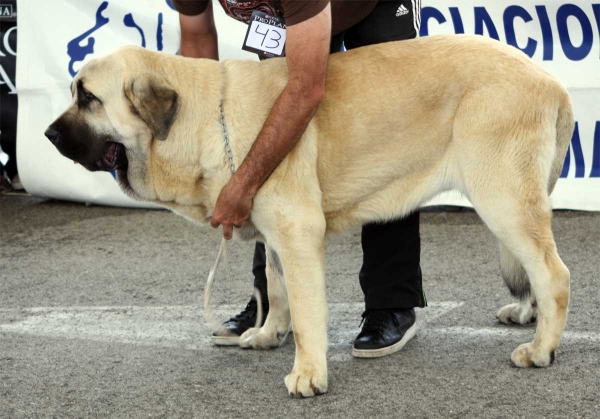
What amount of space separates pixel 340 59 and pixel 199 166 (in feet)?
2.22

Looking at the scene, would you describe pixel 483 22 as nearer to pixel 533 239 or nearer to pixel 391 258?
pixel 391 258

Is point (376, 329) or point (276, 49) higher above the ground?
point (276, 49)

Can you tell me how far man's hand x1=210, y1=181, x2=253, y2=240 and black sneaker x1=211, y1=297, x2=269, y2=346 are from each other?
705 millimetres

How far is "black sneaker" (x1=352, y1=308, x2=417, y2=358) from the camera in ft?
12.0

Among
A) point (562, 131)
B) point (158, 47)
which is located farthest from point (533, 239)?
point (158, 47)

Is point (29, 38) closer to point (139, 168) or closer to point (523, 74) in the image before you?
point (139, 168)

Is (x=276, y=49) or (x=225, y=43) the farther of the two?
(x=225, y=43)

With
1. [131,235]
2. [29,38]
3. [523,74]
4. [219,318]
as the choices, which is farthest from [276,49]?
[29,38]

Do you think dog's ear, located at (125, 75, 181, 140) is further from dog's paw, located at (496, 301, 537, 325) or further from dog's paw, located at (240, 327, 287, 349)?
dog's paw, located at (496, 301, 537, 325)

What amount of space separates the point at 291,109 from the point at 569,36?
12.0 feet

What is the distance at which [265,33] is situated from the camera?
3672mm

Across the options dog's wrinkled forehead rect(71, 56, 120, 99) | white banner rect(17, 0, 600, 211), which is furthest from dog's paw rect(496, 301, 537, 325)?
white banner rect(17, 0, 600, 211)

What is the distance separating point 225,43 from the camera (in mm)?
6570

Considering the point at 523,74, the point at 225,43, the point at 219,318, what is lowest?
the point at 219,318
